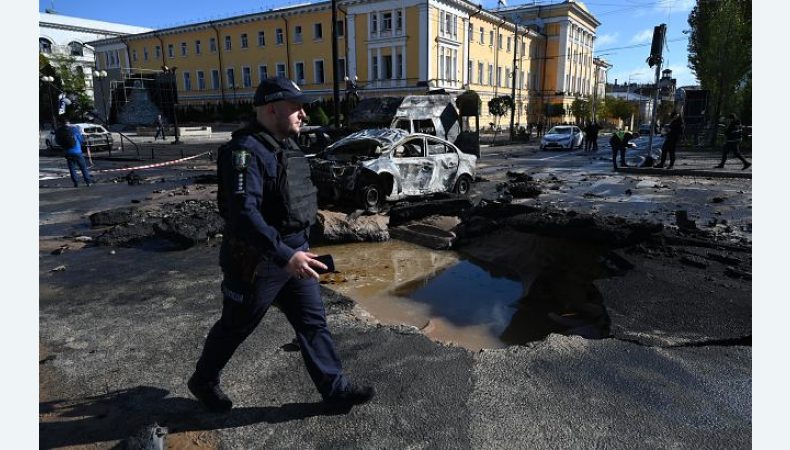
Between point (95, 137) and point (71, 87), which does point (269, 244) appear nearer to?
point (95, 137)

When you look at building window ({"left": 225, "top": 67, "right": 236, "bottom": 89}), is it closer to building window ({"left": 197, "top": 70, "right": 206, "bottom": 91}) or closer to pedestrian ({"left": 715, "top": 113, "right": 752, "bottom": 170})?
building window ({"left": 197, "top": 70, "right": 206, "bottom": 91})

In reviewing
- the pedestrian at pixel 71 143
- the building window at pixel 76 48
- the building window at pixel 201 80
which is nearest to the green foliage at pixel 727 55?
the pedestrian at pixel 71 143

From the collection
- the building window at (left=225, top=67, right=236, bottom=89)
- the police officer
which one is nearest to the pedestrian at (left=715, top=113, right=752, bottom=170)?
the police officer

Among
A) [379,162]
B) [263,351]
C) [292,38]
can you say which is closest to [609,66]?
[292,38]

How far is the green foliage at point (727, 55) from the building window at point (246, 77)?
48074 millimetres

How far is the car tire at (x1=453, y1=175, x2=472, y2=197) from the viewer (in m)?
11.1

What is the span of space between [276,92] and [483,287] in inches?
162

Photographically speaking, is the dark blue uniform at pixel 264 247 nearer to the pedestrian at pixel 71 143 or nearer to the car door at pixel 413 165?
the car door at pixel 413 165

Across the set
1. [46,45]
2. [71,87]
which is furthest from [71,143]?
[46,45]

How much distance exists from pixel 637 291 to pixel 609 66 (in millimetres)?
104897

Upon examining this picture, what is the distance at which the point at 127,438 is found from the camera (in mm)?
2662

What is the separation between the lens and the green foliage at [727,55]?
27.2 meters

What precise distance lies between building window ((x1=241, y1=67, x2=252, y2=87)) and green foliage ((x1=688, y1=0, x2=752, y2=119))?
158 feet

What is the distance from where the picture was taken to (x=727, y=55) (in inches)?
1088
